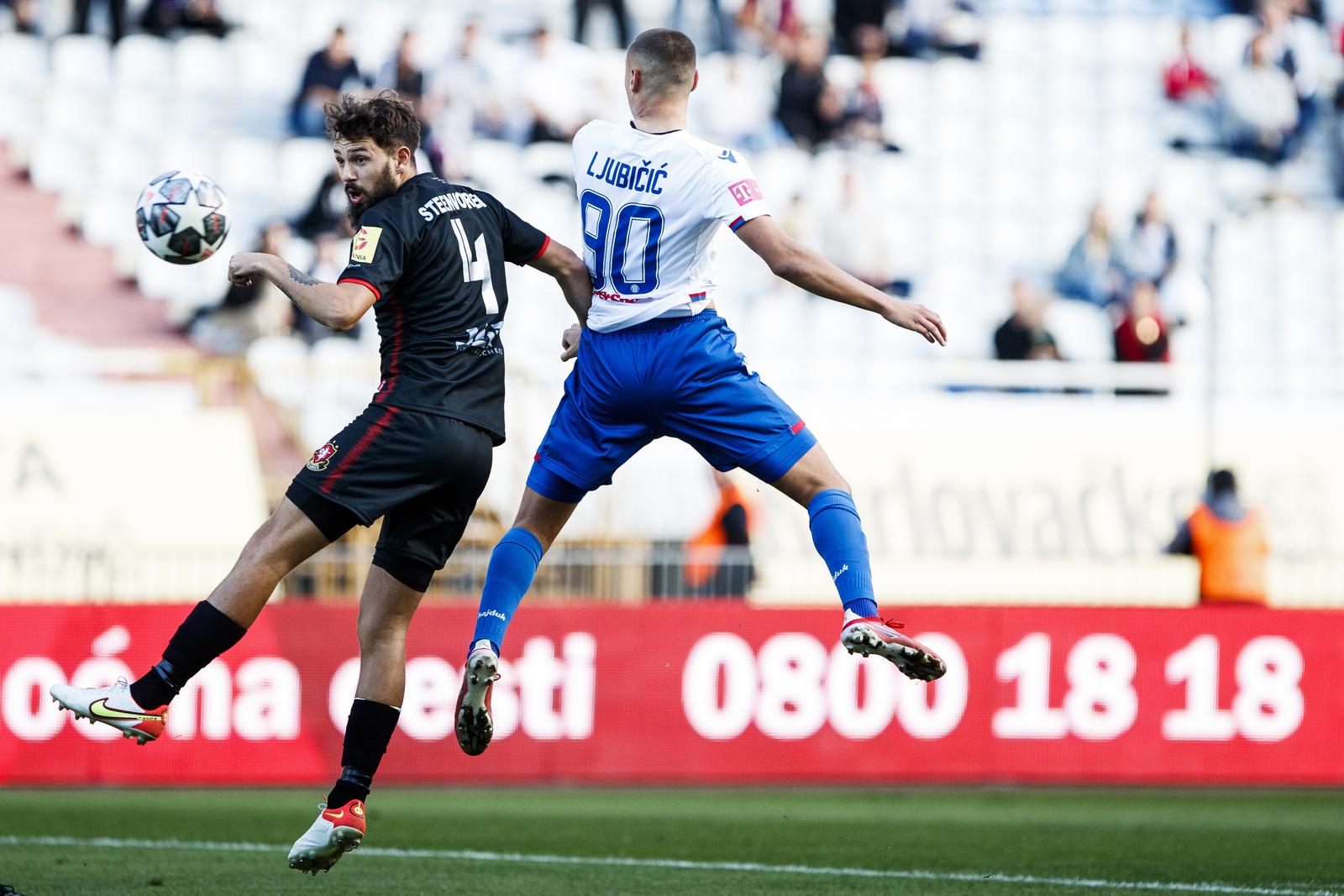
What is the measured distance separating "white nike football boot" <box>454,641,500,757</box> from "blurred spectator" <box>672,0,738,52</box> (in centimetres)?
1209

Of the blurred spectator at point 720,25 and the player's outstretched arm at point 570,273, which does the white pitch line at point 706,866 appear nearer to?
the player's outstretched arm at point 570,273

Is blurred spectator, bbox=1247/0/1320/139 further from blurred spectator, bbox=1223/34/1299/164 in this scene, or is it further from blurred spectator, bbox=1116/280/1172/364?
blurred spectator, bbox=1116/280/1172/364

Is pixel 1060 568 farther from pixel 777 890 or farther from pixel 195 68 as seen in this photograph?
pixel 195 68

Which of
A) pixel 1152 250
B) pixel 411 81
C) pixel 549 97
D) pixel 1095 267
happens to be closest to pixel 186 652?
pixel 411 81

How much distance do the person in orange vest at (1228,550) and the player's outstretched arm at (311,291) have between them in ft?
25.8

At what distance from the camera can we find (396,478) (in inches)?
252

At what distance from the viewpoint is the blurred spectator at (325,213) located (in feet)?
51.2

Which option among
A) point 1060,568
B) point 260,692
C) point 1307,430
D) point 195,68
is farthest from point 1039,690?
point 195,68

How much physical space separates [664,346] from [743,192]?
23.4 inches

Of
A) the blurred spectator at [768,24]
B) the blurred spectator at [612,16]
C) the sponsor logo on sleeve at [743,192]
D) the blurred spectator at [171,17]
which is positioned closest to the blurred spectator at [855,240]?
the blurred spectator at [768,24]

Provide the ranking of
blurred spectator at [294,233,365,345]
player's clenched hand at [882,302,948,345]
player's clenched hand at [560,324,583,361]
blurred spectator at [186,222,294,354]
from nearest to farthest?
player's clenched hand at [882,302,948,345] < player's clenched hand at [560,324,583,361] < blurred spectator at [186,222,294,354] < blurred spectator at [294,233,365,345]

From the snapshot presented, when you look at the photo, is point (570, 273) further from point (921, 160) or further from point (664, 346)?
point (921, 160)

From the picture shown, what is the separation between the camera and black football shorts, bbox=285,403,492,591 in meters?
6.35

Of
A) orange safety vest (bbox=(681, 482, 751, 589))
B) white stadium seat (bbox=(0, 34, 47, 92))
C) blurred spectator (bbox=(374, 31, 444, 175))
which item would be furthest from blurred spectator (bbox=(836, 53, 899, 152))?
white stadium seat (bbox=(0, 34, 47, 92))
